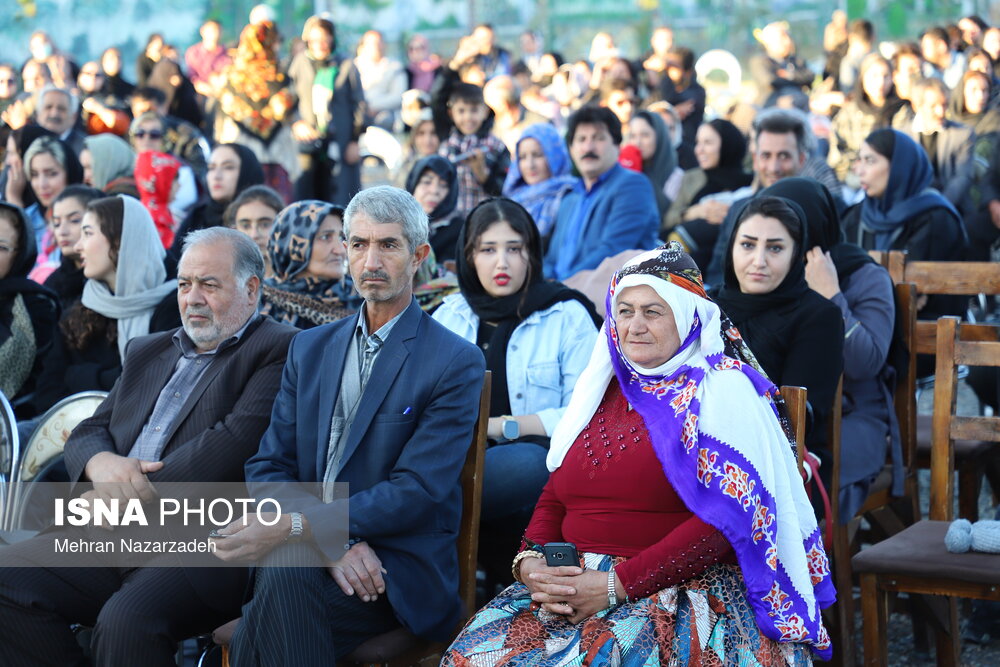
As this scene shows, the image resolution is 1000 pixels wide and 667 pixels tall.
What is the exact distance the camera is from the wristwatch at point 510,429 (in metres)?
3.77

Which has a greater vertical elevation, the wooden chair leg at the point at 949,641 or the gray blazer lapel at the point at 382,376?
the gray blazer lapel at the point at 382,376

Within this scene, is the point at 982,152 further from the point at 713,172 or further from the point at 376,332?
the point at 376,332

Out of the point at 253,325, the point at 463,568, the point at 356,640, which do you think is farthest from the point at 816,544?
the point at 253,325

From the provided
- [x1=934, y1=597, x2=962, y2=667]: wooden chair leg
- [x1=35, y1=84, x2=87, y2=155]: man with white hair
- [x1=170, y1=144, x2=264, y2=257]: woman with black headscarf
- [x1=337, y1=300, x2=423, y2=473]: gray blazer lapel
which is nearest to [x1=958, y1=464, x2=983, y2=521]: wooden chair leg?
[x1=934, y1=597, x2=962, y2=667]: wooden chair leg

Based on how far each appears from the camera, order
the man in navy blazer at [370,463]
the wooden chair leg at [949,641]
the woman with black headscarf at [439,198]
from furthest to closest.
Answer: the woman with black headscarf at [439,198]
the wooden chair leg at [949,641]
the man in navy blazer at [370,463]

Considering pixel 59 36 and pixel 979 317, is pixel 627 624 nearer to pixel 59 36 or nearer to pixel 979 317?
pixel 979 317

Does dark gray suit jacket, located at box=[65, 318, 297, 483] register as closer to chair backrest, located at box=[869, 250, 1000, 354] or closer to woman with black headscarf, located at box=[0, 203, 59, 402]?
woman with black headscarf, located at box=[0, 203, 59, 402]

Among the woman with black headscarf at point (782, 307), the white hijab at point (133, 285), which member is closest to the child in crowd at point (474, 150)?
the white hijab at point (133, 285)

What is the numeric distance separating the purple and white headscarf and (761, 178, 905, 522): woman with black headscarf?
1087 millimetres

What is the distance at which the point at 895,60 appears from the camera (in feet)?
30.1

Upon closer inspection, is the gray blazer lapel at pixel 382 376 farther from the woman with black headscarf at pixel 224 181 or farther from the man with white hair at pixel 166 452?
the woman with black headscarf at pixel 224 181

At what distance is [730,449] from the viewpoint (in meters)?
2.72

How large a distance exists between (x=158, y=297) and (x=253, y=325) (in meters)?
1.17

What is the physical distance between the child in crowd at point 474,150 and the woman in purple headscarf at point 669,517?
4682 millimetres
